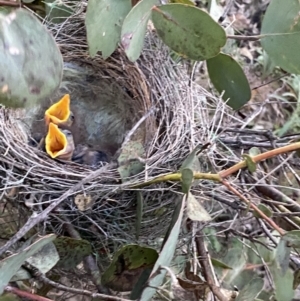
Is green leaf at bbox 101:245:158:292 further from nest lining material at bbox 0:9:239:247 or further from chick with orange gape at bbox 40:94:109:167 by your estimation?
chick with orange gape at bbox 40:94:109:167

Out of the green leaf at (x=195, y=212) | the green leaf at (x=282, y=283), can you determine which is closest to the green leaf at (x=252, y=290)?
the green leaf at (x=282, y=283)

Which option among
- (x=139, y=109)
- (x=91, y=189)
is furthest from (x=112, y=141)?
(x=91, y=189)

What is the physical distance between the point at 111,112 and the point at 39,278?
674 mm

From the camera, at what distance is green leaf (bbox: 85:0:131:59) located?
822 millimetres

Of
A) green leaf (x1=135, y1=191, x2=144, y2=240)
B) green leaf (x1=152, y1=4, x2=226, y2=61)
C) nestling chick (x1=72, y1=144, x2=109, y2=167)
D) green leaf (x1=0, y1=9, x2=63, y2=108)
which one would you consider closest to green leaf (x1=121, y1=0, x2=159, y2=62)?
green leaf (x1=152, y1=4, x2=226, y2=61)

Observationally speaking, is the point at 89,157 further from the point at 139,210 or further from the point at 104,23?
the point at 104,23

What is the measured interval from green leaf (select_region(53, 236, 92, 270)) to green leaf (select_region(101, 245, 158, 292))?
2.2 inches

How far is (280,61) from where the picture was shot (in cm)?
90

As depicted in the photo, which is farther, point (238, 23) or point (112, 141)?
point (238, 23)

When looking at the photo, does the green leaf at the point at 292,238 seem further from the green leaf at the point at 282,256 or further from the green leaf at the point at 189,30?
the green leaf at the point at 189,30

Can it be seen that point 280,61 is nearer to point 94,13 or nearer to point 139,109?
point 94,13

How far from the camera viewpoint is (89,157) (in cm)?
131

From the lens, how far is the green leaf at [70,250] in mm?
869

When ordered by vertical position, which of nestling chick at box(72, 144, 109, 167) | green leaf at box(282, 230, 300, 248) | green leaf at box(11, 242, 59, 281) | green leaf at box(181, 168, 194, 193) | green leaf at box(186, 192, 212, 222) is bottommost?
nestling chick at box(72, 144, 109, 167)
